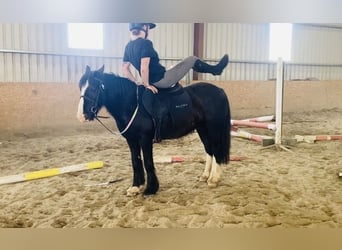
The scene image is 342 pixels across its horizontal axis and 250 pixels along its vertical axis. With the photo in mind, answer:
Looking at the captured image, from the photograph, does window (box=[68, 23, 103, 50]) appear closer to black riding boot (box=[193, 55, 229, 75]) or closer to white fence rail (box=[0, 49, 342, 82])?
white fence rail (box=[0, 49, 342, 82])

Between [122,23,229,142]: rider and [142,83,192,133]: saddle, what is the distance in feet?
0.07

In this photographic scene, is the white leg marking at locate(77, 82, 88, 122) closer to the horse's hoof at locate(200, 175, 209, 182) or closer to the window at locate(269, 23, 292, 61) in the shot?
the horse's hoof at locate(200, 175, 209, 182)

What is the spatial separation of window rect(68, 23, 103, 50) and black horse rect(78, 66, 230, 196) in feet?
0.33

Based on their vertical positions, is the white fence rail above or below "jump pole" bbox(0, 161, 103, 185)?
above

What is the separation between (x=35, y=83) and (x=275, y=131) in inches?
40.3

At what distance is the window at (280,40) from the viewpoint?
1585 millimetres

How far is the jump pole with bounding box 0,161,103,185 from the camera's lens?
4.99 ft

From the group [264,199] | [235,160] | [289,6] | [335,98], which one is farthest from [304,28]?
[264,199]

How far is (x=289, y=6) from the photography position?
1.62m

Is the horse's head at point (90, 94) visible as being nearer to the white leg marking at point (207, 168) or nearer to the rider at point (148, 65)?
the rider at point (148, 65)

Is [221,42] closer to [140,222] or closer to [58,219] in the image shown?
[140,222]

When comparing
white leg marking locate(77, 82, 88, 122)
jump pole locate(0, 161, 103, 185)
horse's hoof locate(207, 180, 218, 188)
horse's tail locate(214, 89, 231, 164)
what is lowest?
horse's hoof locate(207, 180, 218, 188)

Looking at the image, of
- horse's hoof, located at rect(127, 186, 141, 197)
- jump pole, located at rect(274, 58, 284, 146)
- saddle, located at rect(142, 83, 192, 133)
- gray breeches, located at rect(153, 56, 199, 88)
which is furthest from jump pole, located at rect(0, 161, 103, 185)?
jump pole, located at rect(274, 58, 284, 146)

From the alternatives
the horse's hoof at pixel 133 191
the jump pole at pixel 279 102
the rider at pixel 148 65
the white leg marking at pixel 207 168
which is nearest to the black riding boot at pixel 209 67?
the rider at pixel 148 65
